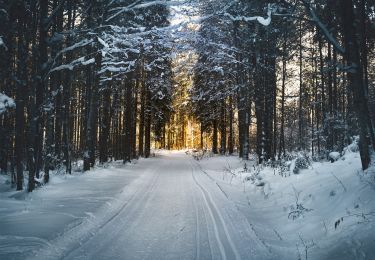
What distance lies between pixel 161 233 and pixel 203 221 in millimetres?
1337

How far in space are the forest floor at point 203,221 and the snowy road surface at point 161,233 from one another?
2cm

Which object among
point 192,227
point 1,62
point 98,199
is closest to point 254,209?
point 192,227

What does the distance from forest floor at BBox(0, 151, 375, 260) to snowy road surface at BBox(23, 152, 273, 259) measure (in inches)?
0.7

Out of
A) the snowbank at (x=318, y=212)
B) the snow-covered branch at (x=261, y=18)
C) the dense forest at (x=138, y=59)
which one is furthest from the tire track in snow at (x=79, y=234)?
the snow-covered branch at (x=261, y=18)

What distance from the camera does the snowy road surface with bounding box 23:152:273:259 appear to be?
6.04 metres

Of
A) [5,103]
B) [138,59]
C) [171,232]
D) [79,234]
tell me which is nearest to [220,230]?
[171,232]

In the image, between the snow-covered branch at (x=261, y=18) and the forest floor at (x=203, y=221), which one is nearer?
the forest floor at (x=203, y=221)

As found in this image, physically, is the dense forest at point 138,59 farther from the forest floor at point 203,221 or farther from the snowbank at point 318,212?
the forest floor at point 203,221

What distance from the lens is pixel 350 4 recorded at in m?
8.93

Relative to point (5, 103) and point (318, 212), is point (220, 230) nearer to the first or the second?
point (318, 212)

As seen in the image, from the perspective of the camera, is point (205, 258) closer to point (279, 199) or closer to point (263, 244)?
point (263, 244)

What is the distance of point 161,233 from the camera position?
7336 mm

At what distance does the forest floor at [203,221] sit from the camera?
6.05 m

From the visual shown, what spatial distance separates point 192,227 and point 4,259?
367 cm
